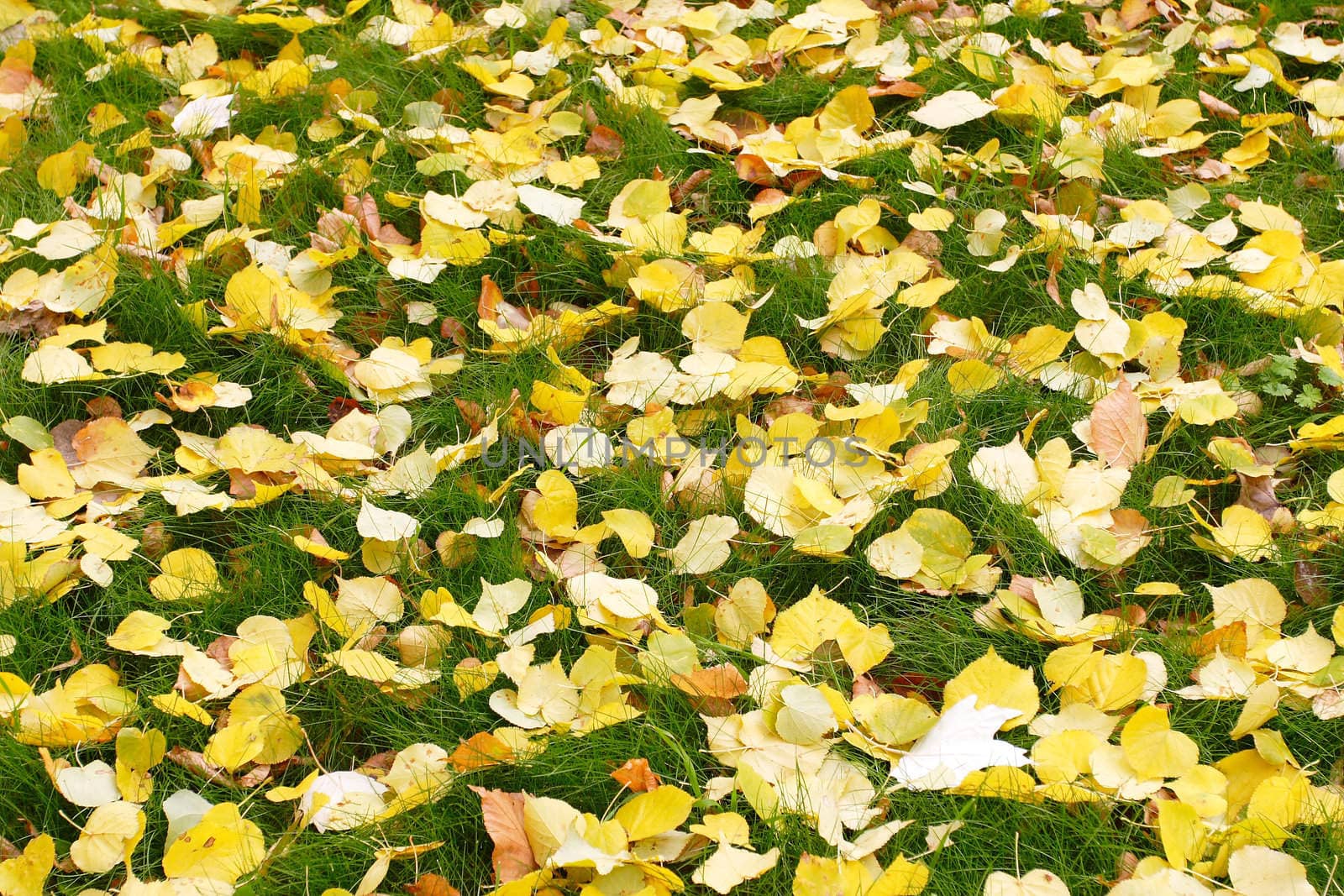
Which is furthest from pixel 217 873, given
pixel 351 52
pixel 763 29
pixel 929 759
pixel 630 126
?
pixel 763 29

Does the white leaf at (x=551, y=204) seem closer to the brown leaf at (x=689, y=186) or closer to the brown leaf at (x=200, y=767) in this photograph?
the brown leaf at (x=689, y=186)

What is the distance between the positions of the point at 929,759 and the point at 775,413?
27.7 inches

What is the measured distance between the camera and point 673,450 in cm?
189

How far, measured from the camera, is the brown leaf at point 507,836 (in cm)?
136

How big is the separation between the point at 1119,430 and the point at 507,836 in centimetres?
112

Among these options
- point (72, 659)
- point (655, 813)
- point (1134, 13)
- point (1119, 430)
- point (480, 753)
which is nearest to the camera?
point (655, 813)

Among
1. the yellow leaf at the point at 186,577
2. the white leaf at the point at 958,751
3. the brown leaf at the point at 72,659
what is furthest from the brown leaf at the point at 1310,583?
the brown leaf at the point at 72,659

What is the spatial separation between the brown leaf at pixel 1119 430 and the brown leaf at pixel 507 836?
3.45ft

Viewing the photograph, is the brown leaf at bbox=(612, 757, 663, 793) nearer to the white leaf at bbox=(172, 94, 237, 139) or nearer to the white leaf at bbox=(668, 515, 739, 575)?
the white leaf at bbox=(668, 515, 739, 575)

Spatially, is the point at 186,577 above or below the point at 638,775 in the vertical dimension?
above

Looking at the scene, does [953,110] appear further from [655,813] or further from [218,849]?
[218,849]

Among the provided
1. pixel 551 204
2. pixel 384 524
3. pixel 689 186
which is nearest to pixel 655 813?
pixel 384 524

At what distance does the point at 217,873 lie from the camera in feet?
4.54

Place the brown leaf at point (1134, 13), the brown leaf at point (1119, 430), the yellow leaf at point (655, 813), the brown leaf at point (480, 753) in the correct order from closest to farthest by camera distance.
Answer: the yellow leaf at point (655, 813) < the brown leaf at point (480, 753) < the brown leaf at point (1119, 430) < the brown leaf at point (1134, 13)
